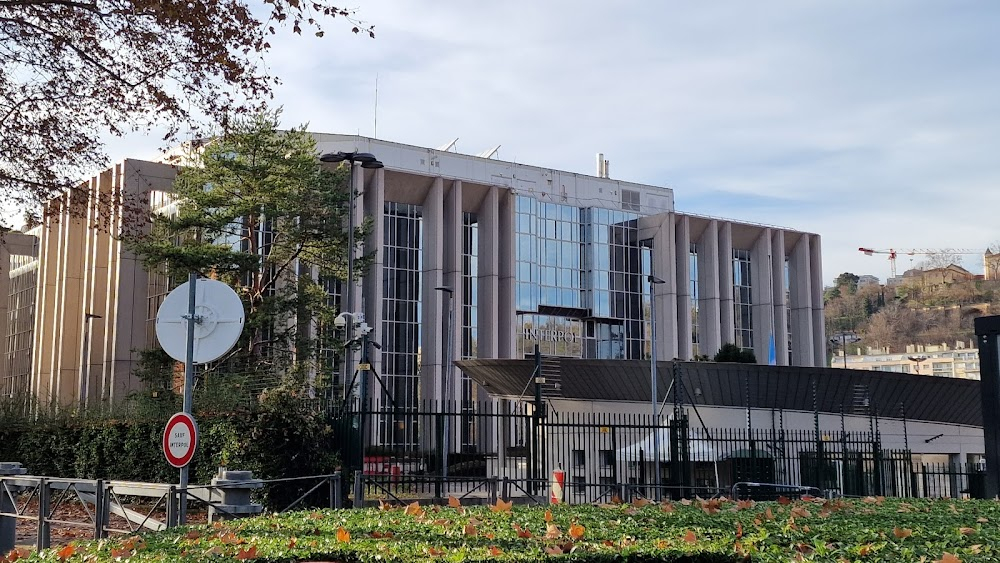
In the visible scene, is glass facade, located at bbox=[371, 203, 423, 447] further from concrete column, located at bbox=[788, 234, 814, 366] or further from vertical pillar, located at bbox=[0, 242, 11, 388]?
vertical pillar, located at bbox=[0, 242, 11, 388]

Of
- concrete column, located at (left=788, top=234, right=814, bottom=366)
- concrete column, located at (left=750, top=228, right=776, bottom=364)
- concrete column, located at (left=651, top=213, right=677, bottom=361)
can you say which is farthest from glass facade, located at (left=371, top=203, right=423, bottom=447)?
concrete column, located at (left=788, top=234, right=814, bottom=366)

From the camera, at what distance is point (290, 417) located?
52.3ft

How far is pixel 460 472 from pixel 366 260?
1665 cm

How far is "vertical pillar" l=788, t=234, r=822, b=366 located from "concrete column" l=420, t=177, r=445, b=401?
32.3m

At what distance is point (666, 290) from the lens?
6850 centimetres

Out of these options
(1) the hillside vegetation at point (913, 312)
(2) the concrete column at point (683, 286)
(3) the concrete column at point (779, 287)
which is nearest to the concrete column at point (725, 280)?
(2) the concrete column at point (683, 286)

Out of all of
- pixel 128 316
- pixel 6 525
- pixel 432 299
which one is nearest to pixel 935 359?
pixel 432 299

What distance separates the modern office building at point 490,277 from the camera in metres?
56.1

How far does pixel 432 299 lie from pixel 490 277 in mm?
4118

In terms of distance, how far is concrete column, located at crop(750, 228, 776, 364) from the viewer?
74562 millimetres

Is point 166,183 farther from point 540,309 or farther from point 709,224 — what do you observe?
point 709,224

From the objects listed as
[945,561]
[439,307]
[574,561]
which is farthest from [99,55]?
[439,307]

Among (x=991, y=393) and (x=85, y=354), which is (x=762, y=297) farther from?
(x=991, y=393)

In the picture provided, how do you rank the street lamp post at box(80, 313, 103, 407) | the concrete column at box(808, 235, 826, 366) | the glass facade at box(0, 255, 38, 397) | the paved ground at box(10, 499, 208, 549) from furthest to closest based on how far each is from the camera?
the concrete column at box(808, 235, 826, 366) < the glass facade at box(0, 255, 38, 397) < the street lamp post at box(80, 313, 103, 407) < the paved ground at box(10, 499, 208, 549)
